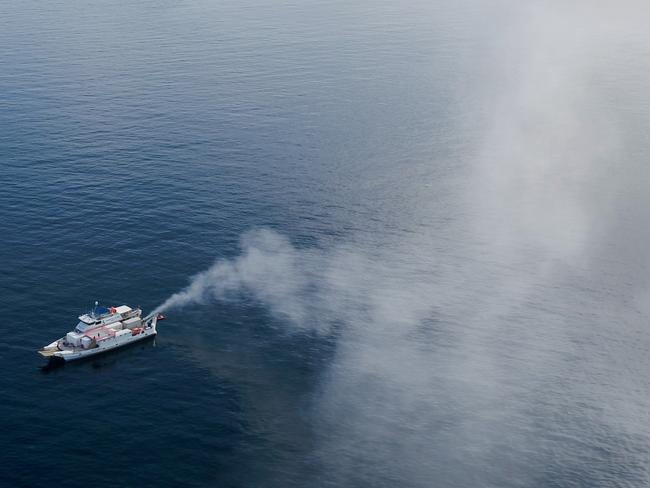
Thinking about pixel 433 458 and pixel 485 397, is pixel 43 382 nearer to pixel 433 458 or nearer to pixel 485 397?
pixel 433 458

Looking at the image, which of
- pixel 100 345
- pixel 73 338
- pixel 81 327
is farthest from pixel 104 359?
pixel 81 327

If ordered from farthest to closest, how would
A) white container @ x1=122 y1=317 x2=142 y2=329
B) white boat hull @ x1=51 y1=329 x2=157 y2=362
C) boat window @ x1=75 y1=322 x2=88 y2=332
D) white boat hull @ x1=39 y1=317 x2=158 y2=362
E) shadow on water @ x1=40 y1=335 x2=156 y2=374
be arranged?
white container @ x1=122 y1=317 x2=142 y2=329, boat window @ x1=75 y1=322 x2=88 y2=332, white boat hull @ x1=51 y1=329 x2=157 y2=362, white boat hull @ x1=39 y1=317 x2=158 y2=362, shadow on water @ x1=40 y1=335 x2=156 y2=374

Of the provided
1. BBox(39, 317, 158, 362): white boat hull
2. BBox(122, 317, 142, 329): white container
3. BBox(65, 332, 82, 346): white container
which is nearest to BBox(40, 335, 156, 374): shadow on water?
BBox(39, 317, 158, 362): white boat hull

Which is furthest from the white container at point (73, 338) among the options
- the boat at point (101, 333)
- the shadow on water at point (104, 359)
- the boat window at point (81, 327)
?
the shadow on water at point (104, 359)

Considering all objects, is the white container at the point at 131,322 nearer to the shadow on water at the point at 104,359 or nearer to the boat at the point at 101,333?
the boat at the point at 101,333

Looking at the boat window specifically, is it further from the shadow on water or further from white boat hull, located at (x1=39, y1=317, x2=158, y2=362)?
the shadow on water

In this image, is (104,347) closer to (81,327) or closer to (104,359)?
(104,359)
